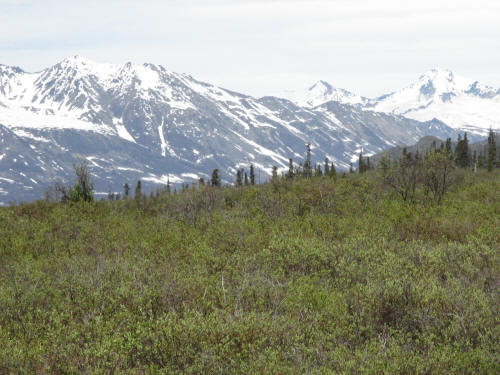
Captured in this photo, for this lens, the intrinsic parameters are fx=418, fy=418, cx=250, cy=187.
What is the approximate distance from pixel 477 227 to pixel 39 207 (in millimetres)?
20967

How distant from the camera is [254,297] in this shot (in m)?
9.39

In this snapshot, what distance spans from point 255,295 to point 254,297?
6cm

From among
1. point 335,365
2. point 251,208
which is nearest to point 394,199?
point 251,208

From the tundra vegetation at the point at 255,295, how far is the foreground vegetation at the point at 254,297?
0.04m

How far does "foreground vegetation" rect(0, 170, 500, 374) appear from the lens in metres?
6.79

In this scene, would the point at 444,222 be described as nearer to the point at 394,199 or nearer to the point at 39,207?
the point at 394,199

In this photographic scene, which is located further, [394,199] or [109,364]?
[394,199]

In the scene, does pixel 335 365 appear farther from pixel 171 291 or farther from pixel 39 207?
pixel 39 207

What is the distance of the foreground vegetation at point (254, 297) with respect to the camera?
6785 millimetres

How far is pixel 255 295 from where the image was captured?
30.9ft

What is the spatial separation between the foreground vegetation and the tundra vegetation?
0.13 feet

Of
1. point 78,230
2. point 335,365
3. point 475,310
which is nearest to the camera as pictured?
point 335,365

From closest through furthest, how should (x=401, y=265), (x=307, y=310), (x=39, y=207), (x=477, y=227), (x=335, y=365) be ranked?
(x=335, y=365) → (x=307, y=310) → (x=401, y=265) → (x=477, y=227) → (x=39, y=207)

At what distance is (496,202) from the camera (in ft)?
63.3
